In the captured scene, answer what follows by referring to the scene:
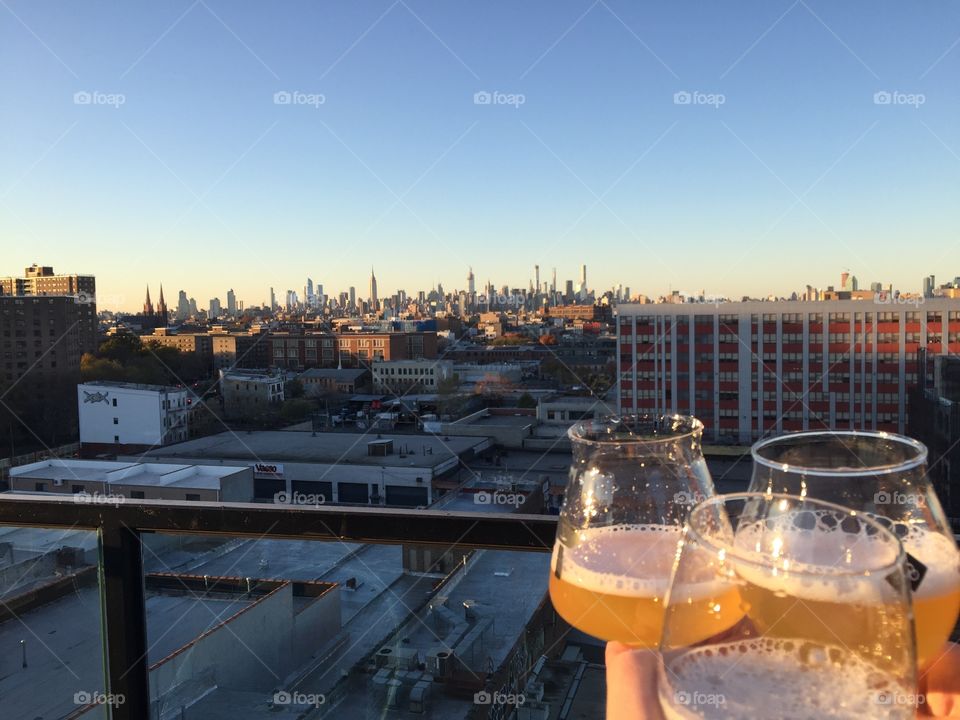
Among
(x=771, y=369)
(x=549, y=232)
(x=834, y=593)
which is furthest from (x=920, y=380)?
(x=834, y=593)

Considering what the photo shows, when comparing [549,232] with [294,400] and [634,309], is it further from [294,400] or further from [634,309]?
[294,400]

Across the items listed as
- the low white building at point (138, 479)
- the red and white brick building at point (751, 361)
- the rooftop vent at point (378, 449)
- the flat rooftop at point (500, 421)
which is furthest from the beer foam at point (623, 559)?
the flat rooftop at point (500, 421)

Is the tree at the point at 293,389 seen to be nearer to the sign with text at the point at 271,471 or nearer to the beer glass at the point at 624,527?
the sign with text at the point at 271,471

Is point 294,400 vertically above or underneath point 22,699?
underneath

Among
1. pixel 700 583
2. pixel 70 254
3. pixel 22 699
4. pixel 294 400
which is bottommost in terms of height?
pixel 294 400

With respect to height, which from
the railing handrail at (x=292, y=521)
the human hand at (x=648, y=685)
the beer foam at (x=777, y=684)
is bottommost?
the railing handrail at (x=292, y=521)
